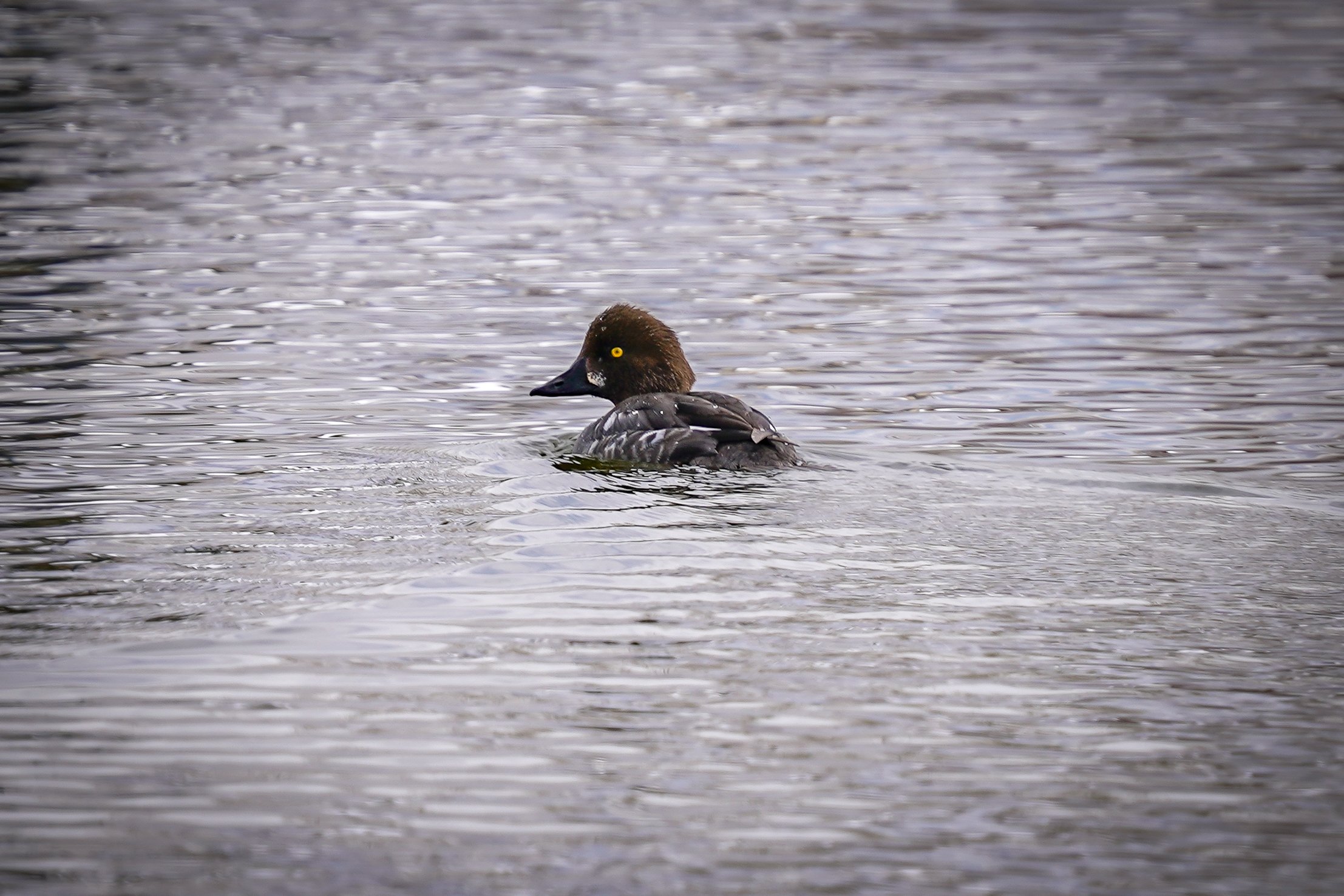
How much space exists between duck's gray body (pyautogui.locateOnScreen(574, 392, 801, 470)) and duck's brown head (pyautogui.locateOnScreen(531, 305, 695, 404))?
67cm

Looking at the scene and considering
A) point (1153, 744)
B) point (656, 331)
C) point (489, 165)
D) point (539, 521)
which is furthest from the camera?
point (489, 165)

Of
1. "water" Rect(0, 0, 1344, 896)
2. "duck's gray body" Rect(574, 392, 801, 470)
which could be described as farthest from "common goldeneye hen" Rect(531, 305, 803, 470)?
"water" Rect(0, 0, 1344, 896)

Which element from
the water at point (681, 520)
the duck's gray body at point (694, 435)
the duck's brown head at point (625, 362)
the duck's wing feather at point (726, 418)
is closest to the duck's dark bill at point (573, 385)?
the duck's brown head at point (625, 362)

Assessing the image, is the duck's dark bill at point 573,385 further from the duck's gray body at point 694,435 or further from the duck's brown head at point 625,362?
the duck's gray body at point 694,435

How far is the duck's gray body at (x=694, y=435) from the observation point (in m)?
9.66

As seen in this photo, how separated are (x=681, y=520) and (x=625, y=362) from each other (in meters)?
2.66

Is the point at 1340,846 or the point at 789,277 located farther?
the point at 789,277

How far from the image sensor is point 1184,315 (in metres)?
14.9

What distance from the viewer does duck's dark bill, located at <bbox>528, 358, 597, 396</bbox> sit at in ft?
37.0

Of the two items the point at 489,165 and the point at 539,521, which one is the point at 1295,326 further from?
the point at 489,165

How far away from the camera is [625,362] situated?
11172 mm

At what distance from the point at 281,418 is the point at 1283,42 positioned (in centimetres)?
2495

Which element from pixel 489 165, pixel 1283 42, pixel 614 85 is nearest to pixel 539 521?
pixel 489 165

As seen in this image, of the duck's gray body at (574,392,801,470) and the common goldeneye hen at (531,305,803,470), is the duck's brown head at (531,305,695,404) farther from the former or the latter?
the duck's gray body at (574,392,801,470)
